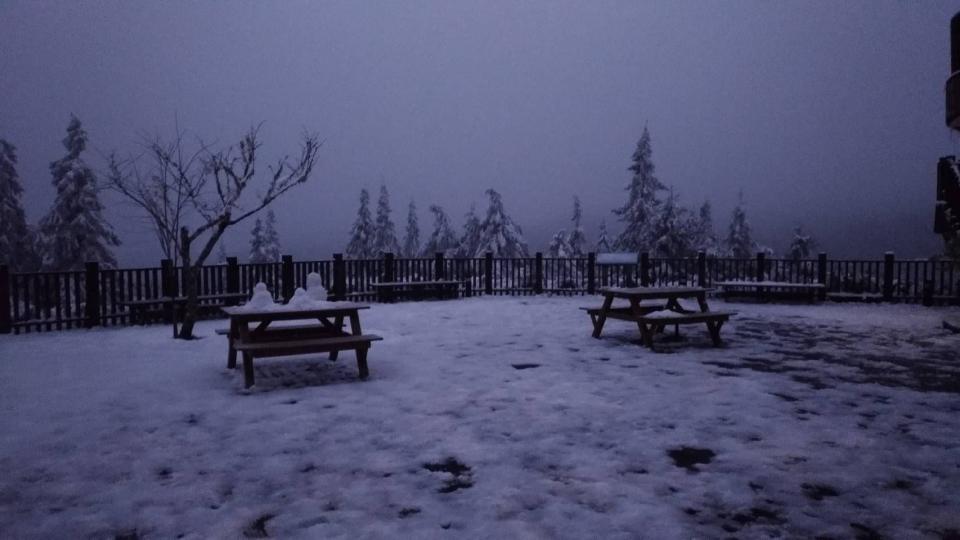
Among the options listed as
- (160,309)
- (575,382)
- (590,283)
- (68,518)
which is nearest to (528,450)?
(575,382)

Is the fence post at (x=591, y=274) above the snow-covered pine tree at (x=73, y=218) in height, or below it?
below

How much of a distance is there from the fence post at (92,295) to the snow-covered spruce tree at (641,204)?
2640 cm

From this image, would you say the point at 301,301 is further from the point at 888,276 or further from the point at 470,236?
the point at 470,236

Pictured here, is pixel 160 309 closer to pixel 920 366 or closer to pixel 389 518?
pixel 389 518

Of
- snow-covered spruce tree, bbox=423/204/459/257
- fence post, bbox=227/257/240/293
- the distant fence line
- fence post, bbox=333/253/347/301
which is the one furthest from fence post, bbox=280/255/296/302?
snow-covered spruce tree, bbox=423/204/459/257

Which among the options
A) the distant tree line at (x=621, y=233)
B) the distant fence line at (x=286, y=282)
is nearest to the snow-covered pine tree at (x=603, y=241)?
the distant tree line at (x=621, y=233)

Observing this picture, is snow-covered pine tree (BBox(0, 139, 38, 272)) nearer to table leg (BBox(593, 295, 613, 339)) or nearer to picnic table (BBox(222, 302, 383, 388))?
picnic table (BBox(222, 302, 383, 388))

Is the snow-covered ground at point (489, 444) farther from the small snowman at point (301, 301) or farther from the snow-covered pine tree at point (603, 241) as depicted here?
the snow-covered pine tree at point (603, 241)

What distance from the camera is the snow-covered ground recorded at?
334 cm

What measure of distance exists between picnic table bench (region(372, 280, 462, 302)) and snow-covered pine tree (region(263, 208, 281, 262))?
111 ft

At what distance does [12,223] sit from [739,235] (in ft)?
157

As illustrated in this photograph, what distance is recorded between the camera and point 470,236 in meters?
42.6

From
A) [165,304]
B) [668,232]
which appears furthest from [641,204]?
[165,304]

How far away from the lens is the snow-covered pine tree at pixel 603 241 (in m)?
47.2
